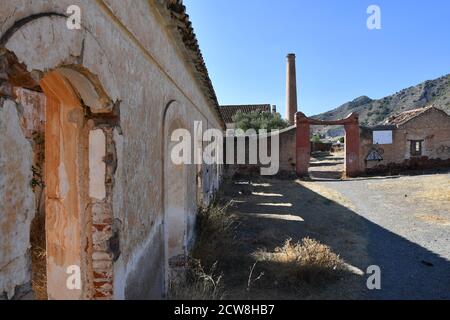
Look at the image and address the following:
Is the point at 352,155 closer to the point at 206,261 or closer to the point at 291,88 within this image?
the point at 291,88

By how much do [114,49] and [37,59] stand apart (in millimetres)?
1189

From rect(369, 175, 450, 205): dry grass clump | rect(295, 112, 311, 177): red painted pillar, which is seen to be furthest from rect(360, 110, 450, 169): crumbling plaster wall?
rect(369, 175, 450, 205): dry grass clump

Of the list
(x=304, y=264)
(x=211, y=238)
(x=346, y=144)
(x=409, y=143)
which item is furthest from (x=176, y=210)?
(x=409, y=143)

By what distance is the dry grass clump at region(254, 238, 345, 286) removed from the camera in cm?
575

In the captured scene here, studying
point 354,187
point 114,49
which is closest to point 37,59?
point 114,49

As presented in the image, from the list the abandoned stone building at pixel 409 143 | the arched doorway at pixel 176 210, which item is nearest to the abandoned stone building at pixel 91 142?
the arched doorway at pixel 176 210

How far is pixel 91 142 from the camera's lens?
2771 mm

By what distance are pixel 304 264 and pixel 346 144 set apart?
17.6 metres

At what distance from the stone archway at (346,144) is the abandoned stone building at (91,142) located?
1815cm

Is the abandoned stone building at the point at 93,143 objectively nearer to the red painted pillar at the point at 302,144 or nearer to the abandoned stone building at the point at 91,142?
the abandoned stone building at the point at 91,142

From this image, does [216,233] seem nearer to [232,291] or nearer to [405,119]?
[232,291]

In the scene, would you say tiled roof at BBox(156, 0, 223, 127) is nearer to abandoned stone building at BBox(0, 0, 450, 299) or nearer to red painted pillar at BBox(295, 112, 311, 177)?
abandoned stone building at BBox(0, 0, 450, 299)

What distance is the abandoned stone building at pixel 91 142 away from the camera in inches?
62.9

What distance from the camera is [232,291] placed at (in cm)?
521
